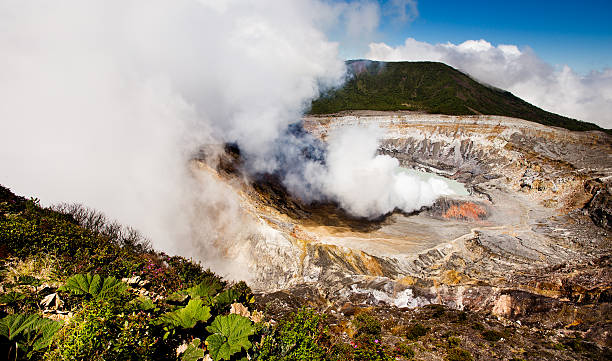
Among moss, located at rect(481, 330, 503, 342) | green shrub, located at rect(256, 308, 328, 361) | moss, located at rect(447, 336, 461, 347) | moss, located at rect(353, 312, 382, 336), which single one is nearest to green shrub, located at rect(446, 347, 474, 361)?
moss, located at rect(447, 336, 461, 347)

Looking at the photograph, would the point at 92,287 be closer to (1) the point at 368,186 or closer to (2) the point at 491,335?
(2) the point at 491,335

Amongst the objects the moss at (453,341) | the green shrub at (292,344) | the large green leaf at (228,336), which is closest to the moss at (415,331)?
the moss at (453,341)

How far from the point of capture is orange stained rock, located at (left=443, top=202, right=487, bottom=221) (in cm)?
4412

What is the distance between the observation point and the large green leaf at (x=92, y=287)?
5.76m

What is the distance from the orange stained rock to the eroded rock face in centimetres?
16

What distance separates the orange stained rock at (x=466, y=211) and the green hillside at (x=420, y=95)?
8967cm

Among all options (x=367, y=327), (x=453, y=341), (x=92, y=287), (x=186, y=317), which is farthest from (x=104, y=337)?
(x=453, y=341)

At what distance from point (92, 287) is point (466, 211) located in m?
50.6

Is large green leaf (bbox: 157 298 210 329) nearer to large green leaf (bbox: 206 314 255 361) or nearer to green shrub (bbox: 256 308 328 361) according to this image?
large green leaf (bbox: 206 314 255 361)

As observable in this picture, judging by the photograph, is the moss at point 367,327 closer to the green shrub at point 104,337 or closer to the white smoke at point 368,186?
the green shrub at point 104,337

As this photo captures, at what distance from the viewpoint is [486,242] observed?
32188mm

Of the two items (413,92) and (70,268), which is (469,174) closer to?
(70,268)

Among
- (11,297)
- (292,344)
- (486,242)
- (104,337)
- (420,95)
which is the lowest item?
(486,242)

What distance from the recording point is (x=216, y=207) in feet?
86.6
